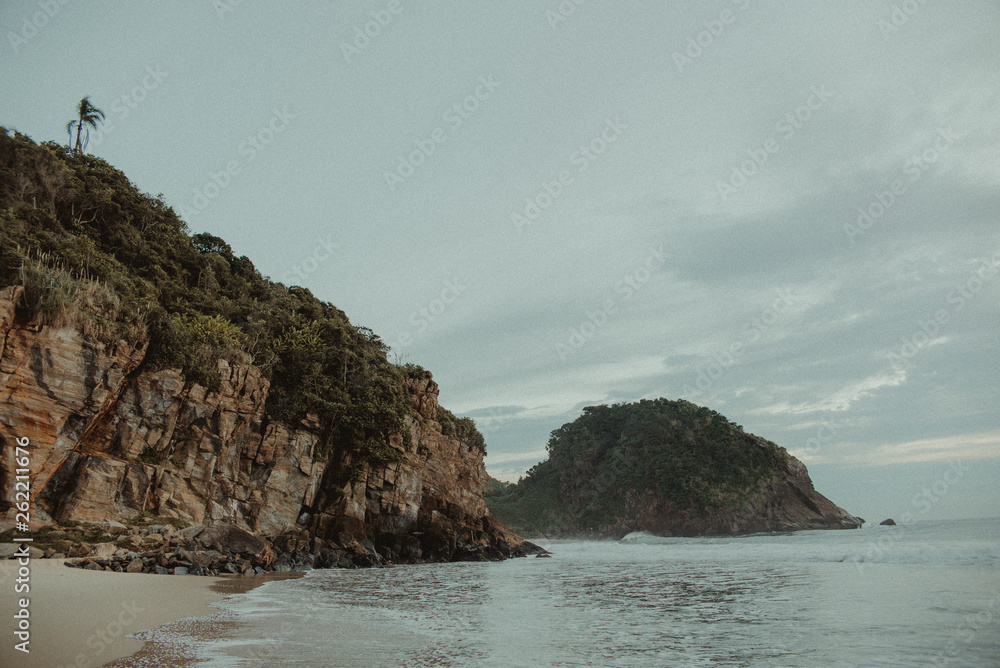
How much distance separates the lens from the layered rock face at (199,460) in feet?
57.5

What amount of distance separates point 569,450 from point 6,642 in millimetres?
95774

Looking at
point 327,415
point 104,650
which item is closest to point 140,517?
point 327,415

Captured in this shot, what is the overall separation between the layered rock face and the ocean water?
8.82m

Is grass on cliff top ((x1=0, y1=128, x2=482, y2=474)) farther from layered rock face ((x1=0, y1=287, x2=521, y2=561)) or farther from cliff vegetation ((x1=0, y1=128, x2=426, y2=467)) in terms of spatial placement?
layered rock face ((x1=0, y1=287, x2=521, y2=561))

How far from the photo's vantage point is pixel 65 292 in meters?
18.4

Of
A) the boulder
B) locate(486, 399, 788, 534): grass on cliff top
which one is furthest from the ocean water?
locate(486, 399, 788, 534): grass on cliff top

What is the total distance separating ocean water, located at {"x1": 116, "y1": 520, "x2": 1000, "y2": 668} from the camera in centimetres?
677

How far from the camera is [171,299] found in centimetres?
2830

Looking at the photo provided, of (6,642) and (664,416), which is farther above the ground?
(664,416)

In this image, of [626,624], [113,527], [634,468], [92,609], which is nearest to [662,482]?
[634,468]

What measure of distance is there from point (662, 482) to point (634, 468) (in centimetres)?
676

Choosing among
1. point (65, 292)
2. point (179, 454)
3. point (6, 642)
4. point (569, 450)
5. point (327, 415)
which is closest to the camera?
point (6, 642)

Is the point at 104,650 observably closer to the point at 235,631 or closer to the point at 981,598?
the point at 235,631

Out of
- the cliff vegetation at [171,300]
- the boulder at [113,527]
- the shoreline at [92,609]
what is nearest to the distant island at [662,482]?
the cliff vegetation at [171,300]
